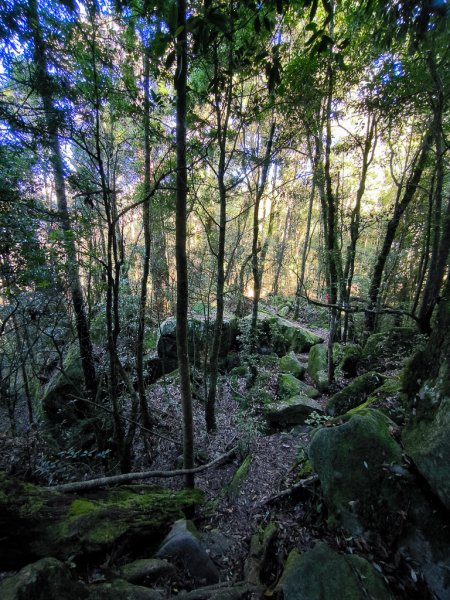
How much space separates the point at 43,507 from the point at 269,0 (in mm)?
4872

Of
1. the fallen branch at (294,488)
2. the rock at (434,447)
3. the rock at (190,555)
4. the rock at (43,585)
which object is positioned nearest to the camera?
the rock at (43,585)

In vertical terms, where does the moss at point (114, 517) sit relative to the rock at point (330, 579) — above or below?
below

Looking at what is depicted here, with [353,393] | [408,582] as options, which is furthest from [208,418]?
[408,582]

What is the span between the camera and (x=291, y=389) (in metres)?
7.05

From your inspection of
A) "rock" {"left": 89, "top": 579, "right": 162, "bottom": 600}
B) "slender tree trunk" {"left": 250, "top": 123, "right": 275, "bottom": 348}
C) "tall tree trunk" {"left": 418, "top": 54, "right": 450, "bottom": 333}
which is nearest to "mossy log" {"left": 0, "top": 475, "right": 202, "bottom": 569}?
"rock" {"left": 89, "top": 579, "right": 162, "bottom": 600}

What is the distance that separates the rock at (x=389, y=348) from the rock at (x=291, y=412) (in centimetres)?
187

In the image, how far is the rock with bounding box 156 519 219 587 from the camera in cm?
288

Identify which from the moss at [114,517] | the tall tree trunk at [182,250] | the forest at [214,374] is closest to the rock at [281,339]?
the forest at [214,374]

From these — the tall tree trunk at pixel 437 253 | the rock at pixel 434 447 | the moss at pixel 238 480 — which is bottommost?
the moss at pixel 238 480

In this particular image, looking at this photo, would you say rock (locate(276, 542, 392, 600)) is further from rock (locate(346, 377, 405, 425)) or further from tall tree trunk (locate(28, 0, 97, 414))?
tall tree trunk (locate(28, 0, 97, 414))

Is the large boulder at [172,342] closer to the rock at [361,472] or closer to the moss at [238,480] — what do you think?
the moss at [238,480]

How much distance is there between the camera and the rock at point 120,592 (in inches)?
84.4

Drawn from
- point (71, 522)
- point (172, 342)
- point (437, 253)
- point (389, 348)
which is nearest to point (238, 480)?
point (71, 522)

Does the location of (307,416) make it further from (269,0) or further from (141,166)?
(141,166)
